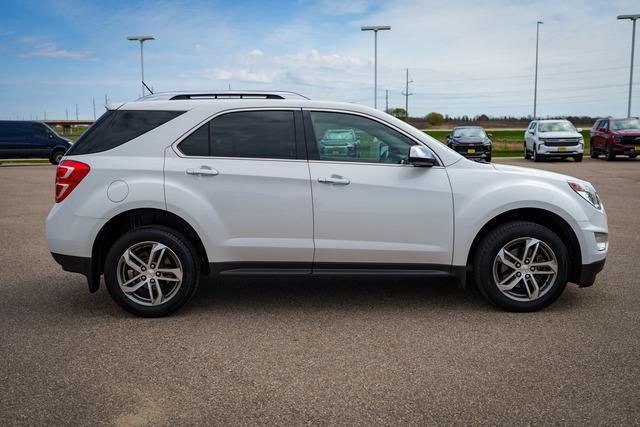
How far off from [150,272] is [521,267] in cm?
304

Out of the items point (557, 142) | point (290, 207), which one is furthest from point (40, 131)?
point (290, 207)

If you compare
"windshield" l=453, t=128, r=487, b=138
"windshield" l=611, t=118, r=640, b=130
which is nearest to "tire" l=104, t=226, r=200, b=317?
"windshield" l=453, t=128, r=487, b=138

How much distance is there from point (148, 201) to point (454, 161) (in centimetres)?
252

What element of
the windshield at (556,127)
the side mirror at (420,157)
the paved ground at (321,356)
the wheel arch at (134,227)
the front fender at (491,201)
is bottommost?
the paved ground at (321,356)

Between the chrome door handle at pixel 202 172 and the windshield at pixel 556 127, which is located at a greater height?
the windshield at pixel 556 127

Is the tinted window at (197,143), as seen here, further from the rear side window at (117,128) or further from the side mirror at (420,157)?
the side mirror at (420,157)

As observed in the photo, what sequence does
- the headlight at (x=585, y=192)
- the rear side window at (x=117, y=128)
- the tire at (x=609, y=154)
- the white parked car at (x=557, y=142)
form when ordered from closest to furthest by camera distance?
1. the rear side window at (x=117, y=128)
2. the headlight at (x=585, y=192)
3. the white parked car at (x=557, y=142)
4. the tire at (x=609, y=154)

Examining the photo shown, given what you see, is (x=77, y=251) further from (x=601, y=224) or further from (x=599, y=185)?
(x=599, y=185)

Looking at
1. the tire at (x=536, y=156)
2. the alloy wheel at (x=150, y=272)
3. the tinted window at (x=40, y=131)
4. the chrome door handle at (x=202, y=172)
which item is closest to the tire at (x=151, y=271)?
A: the alloy wheel at (x=150, y=272)

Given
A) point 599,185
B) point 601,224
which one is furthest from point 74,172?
point 599,185

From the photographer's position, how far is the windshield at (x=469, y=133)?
27.1 m

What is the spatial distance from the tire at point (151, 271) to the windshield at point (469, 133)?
23.8m

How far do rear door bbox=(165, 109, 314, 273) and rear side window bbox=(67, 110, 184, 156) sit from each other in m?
0.29

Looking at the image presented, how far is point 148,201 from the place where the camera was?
483 cm
